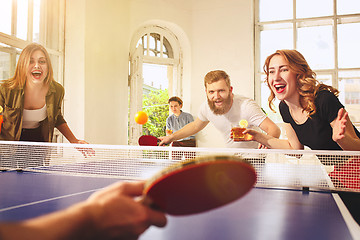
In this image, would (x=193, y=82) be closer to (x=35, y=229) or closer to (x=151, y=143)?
(x=151, y=143)

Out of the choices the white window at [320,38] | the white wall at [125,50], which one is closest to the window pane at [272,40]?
the white window at [320,38]

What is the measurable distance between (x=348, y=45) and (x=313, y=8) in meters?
1.23

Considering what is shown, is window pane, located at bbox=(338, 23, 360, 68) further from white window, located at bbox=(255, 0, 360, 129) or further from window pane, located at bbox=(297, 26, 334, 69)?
window pane, located at bbox=(297, 26, 334, 69)

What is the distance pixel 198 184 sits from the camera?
0.72 m

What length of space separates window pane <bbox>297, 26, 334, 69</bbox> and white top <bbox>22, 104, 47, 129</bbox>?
21.3ft

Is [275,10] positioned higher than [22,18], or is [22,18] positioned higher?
[275,10]

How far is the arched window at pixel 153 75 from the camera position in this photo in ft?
25.2

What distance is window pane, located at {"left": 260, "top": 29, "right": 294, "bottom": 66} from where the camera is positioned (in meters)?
8.60

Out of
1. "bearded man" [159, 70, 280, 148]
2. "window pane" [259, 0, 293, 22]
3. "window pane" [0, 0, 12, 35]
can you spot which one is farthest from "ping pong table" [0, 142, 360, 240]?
"window pane" [259, 0, 293, 22]

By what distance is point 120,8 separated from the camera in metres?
7.57

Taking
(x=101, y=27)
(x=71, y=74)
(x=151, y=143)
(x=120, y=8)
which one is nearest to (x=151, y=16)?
(x=120, y=8)

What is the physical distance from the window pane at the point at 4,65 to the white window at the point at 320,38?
5.49 meters

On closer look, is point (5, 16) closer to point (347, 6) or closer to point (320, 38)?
point (320, 38)

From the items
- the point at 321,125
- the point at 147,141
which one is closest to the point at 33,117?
the point at 147,141
